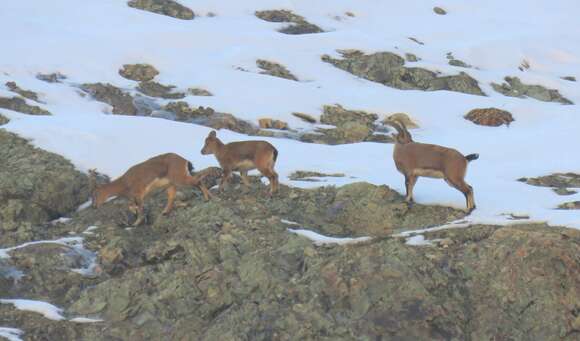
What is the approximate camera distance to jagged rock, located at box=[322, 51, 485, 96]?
3734 centimetres

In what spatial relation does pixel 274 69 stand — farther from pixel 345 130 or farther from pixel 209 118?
pixel 345 130

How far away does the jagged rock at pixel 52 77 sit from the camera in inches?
1244

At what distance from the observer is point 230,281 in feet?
39.8

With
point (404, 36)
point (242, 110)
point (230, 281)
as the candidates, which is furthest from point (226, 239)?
point (404, 36)

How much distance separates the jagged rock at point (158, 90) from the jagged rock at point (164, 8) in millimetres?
15938

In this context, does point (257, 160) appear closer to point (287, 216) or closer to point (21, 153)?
point (287, 216)

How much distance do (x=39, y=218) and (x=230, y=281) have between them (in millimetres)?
5369

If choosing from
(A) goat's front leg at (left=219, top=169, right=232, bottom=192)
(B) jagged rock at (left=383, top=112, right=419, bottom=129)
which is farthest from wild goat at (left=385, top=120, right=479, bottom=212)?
(B) jagged rock at (left=383, top=112, right=419, bottom=129)

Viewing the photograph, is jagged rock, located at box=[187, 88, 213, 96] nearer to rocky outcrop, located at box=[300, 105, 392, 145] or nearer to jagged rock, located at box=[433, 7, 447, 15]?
rocky outcrop, located at box=[300, 105, 392, 145]

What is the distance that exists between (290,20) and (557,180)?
32585mm

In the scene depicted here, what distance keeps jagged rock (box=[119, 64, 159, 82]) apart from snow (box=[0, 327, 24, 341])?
2304cm

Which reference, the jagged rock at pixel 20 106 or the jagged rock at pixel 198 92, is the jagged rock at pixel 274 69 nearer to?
the jagged rock at pixel 198 92

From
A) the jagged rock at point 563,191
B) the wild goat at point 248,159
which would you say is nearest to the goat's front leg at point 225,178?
the wild goat at point 248,159

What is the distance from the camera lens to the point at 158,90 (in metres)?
32.0
